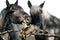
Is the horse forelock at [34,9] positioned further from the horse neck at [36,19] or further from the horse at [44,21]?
the horse neck at [36,19]

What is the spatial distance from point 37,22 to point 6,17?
4.93 feet

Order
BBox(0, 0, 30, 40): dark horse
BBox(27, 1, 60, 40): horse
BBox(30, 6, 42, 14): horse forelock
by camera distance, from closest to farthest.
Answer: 1. BBox(27, 1, 60, 40): horse
2. BBox(30, 6, 42, 14): horse forelock
3. BBox(0, 0, 30, 40): dark horse

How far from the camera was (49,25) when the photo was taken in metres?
8.04

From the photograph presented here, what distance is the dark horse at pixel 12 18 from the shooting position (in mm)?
9117

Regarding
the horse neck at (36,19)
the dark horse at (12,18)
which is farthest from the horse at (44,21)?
the dark horse at (12,18)

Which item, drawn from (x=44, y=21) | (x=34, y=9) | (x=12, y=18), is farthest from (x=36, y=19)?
(x=12, y=18)

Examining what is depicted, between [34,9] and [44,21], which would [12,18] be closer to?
[34,9]

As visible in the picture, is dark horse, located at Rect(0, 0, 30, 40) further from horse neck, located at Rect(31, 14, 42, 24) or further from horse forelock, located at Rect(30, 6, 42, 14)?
horse neck, located at Rect(31, 14, 42, 24)

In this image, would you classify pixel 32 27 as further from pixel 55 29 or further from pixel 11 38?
pixel 11 38

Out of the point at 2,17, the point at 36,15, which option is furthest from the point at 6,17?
the point at 36,15

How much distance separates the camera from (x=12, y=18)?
941 centimetres

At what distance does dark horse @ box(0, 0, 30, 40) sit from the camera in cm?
912

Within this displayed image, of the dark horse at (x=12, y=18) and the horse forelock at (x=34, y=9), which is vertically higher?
the horse forelock at (x=34, y=9)

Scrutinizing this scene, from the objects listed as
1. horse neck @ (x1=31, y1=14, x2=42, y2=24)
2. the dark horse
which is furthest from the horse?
the dark horse
